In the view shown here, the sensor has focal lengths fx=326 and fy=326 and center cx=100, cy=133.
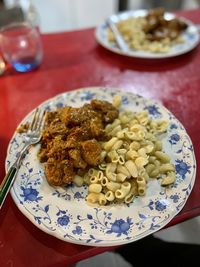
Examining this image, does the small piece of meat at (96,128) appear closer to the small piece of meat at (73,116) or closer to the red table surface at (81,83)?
the small piece of meat at (73,116)

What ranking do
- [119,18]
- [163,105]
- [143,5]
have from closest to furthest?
1. [163,105]
2. [119,18]
3. [143,5]

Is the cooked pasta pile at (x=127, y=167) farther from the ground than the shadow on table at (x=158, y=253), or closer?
farther from the ground

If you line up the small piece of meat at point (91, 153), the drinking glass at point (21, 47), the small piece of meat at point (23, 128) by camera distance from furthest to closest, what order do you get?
the drinking glass at point (21, 47)
the small piece of meat at point (23, 128)
the small piece of meat at point (91, 153)

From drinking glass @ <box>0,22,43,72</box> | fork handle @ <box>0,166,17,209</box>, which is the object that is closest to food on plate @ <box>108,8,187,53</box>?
drinking glass @ <box>0,22,43,72</box>

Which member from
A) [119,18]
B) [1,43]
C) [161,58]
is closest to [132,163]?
[161,58]

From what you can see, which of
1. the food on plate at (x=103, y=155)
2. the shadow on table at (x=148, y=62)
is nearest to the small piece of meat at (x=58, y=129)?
the food on plate at (x=103, y=155)

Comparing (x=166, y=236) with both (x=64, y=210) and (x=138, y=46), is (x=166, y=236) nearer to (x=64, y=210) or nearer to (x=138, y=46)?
(x=64, y=210)

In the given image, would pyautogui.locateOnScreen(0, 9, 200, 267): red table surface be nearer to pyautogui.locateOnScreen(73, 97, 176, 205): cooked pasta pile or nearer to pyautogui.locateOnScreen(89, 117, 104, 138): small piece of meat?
pyautogui.locateOnScreen(73, 97, 176, 205): cooked pasta pile
